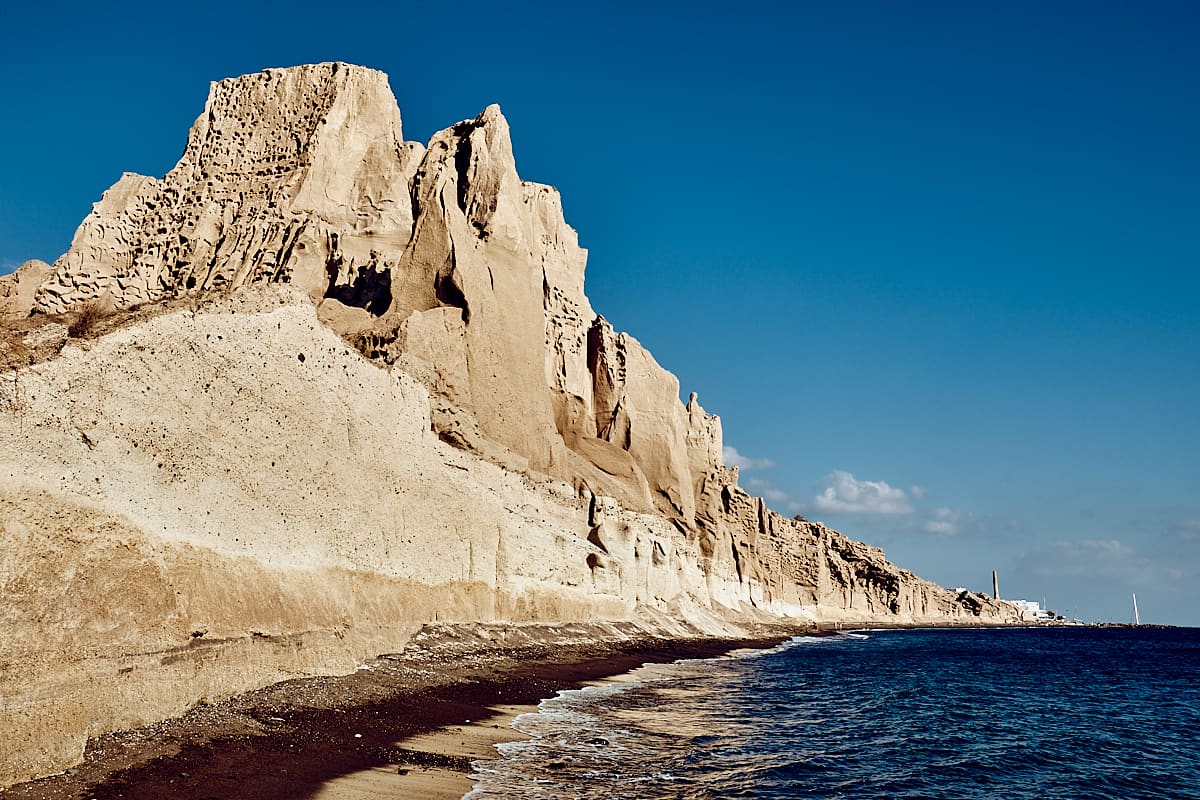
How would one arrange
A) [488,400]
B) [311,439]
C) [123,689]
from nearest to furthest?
[123,689] < [311,439] < [488,400]

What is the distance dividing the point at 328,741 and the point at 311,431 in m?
9.88

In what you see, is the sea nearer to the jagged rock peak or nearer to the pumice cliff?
the pumice cliff

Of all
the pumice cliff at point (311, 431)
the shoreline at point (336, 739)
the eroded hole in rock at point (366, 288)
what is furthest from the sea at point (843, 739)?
the eroded hole in rock at point (366, 288)

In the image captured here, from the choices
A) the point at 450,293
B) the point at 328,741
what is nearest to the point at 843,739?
the point at 328,741

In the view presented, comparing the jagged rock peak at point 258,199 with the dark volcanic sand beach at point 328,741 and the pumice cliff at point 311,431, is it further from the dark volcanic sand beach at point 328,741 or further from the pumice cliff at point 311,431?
the dark volcanic sand beach at point 328,741

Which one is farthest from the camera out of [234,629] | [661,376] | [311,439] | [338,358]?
[661,376]

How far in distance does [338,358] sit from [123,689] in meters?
13.2

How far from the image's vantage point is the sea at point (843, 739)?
16.5 metres

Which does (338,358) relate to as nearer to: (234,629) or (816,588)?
(234,629)

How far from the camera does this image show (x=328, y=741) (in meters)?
15.3

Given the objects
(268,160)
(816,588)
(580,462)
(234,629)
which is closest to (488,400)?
(580,462)

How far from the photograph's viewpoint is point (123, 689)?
13.5 metres

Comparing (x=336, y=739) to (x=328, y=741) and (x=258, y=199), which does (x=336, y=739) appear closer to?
(x=328, y=741)

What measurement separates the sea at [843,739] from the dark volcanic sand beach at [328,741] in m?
1.09
